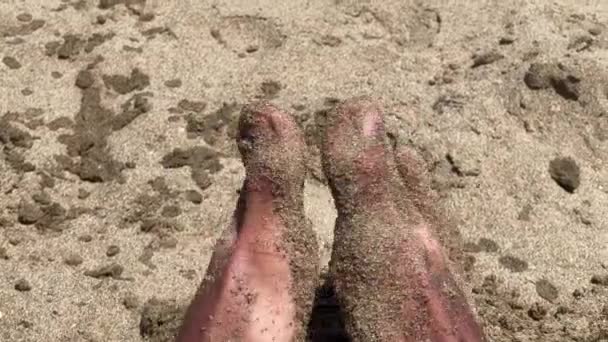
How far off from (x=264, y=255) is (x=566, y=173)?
0.72 m

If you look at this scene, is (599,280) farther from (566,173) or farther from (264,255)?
(264,255)

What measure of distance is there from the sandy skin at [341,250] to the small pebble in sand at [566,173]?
0.40 meters

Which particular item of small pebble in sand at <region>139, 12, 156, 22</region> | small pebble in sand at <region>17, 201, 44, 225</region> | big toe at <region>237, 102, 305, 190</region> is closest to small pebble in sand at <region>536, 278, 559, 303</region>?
big toe at <region>237, 102, 305, 190</region>

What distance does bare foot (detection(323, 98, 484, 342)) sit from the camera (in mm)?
1451

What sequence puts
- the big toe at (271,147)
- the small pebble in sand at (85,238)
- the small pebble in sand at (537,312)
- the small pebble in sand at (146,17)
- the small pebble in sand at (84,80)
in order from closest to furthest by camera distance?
the big toe at (271,147) → the small pebble in sand at (537,312) → the small pebble in sand at (85,238) → the small pebble in sand at (84,80) → the small pebble in sand at (146,17)

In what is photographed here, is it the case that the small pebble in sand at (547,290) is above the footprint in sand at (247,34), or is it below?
below

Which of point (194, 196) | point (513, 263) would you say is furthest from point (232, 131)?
point (513, 263)

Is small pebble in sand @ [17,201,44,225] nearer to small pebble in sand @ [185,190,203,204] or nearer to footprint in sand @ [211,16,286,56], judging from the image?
small pebble in sand @ [185,190,203,204]

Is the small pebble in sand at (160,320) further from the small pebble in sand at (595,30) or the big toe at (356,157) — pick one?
the small pebble in sand at (595,30)

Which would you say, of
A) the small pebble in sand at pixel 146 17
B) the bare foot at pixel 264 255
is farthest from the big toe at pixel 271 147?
the small pebble in sand at pixel 146 17

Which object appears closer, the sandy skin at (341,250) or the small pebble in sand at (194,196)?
the sandy skin at (341,250)

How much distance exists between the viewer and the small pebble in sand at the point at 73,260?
1.78 meters

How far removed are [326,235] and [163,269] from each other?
32 centimetres

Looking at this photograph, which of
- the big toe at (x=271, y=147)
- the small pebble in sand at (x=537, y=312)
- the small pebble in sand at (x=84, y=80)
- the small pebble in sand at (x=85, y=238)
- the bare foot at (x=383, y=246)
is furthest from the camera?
the small pebble in sand at (x=84, y=80)
